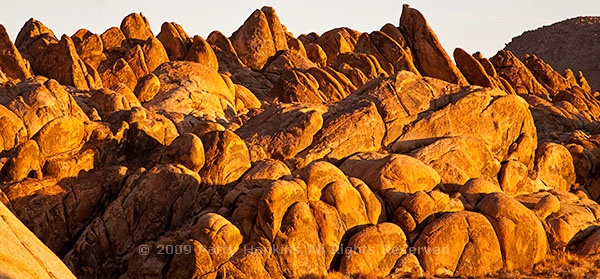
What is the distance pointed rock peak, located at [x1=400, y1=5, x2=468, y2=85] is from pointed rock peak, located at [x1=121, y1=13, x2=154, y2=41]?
24.7 metres

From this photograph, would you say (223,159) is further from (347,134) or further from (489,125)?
(489,125)

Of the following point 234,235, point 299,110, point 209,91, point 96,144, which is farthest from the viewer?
point 209,91

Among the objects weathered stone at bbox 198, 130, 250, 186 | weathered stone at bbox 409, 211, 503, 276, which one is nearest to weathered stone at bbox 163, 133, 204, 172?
weathered stone at bbox 198, 130, 250, 186

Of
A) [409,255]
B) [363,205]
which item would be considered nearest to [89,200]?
[363,205]

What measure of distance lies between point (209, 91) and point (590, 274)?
29.3 metres

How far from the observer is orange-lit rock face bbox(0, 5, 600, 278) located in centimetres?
2738

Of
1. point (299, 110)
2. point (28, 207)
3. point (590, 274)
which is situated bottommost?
point (590, 274)

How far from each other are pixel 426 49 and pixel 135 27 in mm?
27097

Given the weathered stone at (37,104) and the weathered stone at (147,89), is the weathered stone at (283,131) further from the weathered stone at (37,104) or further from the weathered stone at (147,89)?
the weathered stone at (147,89)

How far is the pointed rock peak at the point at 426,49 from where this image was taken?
67.3 m

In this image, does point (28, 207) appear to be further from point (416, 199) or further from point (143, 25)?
point (143, 25)

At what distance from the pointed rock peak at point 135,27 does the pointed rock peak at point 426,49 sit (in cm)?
2472

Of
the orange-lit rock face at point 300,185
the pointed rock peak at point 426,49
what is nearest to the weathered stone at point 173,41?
the orange-lit rock face at point 300,185

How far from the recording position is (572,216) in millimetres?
33125
